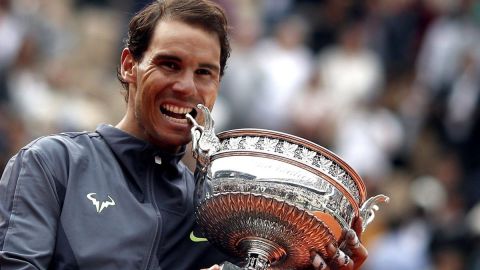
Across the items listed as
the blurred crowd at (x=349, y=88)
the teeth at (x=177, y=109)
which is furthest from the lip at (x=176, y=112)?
the blurred crowd at (x=349, y=88)

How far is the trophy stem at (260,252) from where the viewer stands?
4402 mm

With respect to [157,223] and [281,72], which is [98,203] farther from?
[281,72]

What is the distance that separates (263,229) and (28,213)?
0.82m

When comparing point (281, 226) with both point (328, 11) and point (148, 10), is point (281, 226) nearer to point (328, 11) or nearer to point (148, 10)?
point (148, 10)

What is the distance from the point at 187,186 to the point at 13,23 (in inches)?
279

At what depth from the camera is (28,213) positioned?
169 inches

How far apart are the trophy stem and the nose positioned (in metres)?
0.59

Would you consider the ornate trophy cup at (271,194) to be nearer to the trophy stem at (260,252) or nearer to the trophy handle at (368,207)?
the trophy stem at (260,252)

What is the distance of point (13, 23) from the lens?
11594 mm

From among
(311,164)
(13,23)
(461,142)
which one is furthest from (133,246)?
(461,142)

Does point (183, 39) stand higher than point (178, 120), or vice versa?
point (183, 39)

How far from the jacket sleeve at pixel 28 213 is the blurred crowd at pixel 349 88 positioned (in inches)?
209

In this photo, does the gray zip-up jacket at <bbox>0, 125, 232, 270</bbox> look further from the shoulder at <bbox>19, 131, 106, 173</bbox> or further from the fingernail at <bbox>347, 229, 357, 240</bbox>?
the fingernail at <bbox>347, 229, 357, 240</bbox>

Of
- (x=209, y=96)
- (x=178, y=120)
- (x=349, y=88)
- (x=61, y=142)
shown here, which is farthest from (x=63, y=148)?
(x=349, y=88)
